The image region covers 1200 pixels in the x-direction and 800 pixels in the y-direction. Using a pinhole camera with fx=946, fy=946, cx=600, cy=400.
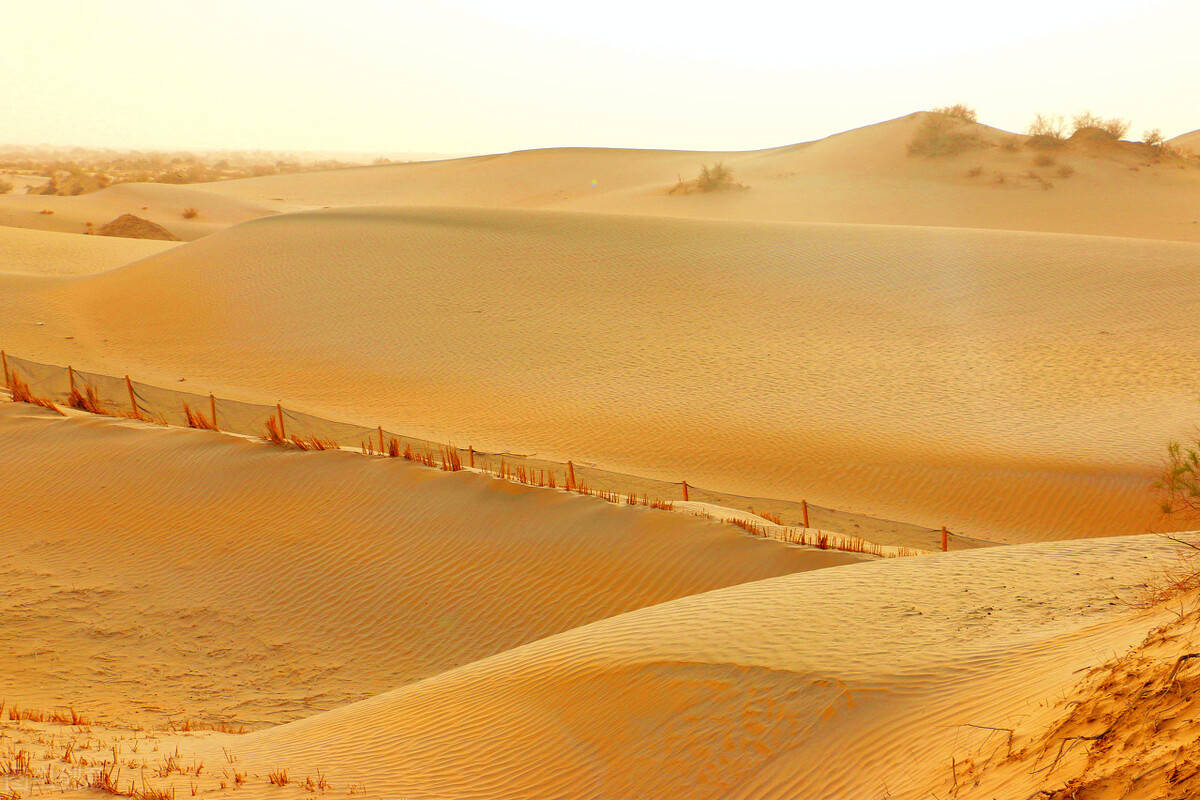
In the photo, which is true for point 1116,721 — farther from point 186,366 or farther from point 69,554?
point 186,366

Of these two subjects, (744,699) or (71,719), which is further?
(71,719)

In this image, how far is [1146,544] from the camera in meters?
9.22

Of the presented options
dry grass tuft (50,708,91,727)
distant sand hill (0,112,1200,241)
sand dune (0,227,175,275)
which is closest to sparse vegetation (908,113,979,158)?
distant sand hill (0,112,1200,241)

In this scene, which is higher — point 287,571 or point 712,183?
point 712,183

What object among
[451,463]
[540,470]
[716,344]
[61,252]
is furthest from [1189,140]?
[451,463]

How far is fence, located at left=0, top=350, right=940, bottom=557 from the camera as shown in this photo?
1200 cm

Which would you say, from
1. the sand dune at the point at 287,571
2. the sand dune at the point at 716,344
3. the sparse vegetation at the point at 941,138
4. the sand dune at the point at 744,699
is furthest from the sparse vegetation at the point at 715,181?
the sand dune at the point at 744,699

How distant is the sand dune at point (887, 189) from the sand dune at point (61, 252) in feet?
78.2

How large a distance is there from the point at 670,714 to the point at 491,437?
11.5 meters

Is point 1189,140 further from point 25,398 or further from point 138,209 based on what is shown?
point 25,398

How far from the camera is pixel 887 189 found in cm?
5238

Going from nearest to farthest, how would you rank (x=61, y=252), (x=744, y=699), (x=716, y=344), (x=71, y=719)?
(x=744, y=699)
(x=71, y=719)
(x=716, y=344)
(x=61, y=252)

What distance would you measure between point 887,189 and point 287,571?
47.4 meters

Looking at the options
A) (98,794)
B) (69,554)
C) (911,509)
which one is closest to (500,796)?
(98,794)
